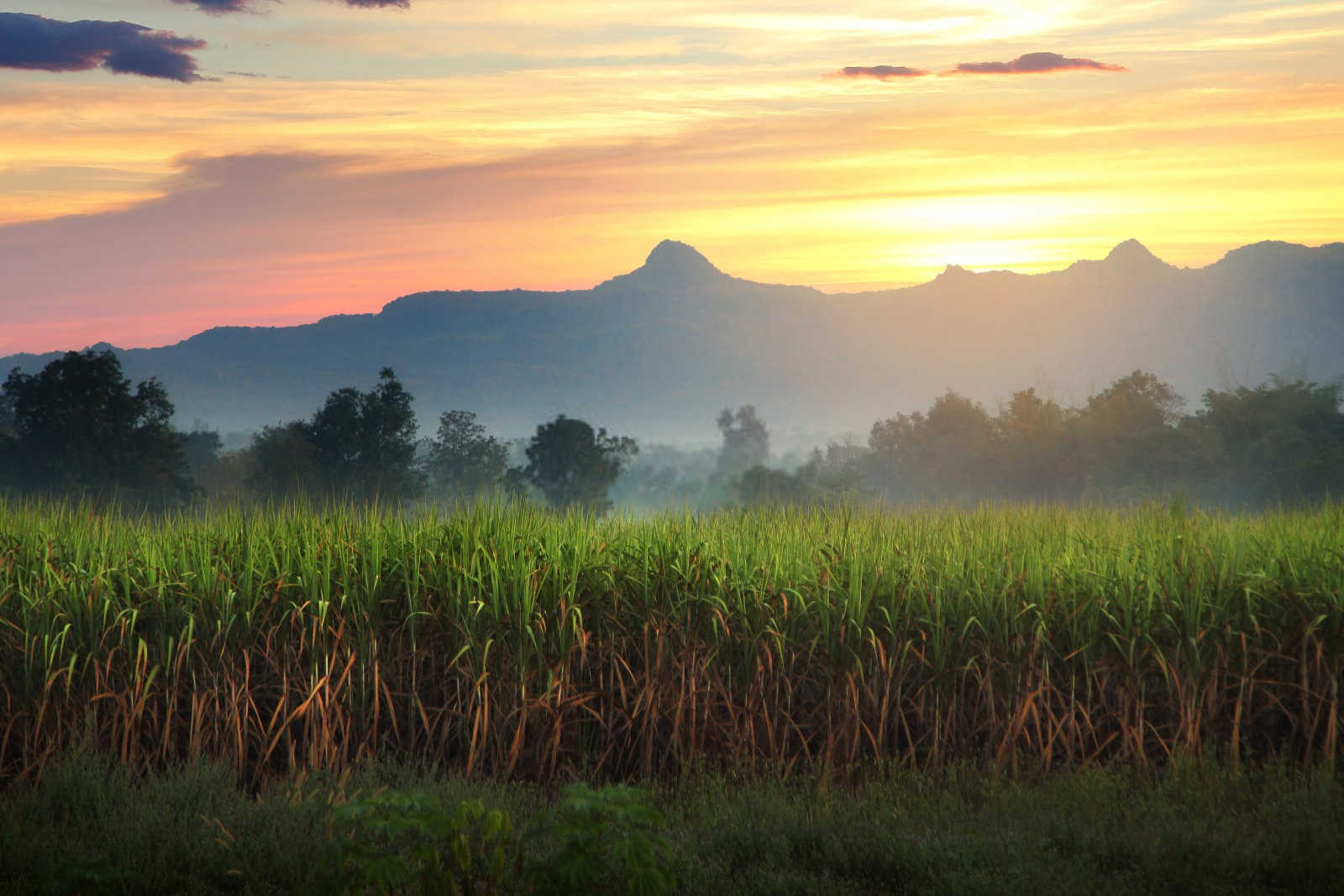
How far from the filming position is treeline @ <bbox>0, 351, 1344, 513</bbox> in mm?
39031

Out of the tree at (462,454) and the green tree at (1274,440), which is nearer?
the green tree at (1274,440)

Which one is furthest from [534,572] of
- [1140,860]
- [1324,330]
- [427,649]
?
[1324,330]

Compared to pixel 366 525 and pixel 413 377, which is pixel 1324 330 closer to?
pixel 413 377

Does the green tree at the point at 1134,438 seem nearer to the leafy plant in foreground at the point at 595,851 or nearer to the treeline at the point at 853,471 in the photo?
the treeline at the point at 853,471

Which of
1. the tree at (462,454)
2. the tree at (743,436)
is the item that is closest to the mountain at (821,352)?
the tree at (743,436)

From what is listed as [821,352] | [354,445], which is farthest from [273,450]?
[821,352]

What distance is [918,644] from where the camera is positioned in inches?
322

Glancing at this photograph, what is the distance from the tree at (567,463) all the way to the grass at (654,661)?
141 ft

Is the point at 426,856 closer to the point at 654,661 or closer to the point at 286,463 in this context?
the point at 654,661

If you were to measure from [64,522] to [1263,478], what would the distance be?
36295 millimetres

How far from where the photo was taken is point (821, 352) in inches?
6777

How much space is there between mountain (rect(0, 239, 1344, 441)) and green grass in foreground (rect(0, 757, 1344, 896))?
10927 cm

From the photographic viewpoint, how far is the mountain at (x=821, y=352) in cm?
13138

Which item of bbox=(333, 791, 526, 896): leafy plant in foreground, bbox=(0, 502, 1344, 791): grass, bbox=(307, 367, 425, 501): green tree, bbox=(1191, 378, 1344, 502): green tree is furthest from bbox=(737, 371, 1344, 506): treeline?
bbox=(333, 791, 526, 896): leafy plant in foreground
